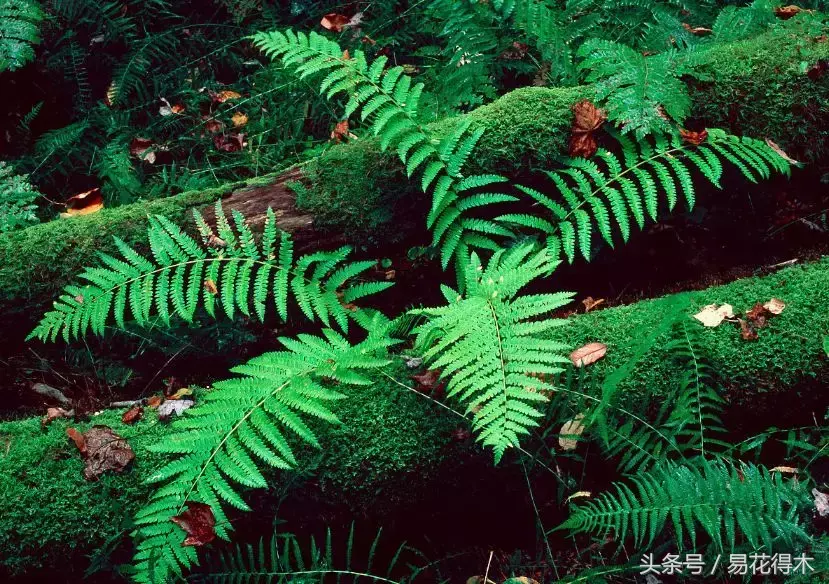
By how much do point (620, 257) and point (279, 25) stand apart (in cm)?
325

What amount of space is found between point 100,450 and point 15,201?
2.34 m

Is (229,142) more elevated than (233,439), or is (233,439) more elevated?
(229,142)

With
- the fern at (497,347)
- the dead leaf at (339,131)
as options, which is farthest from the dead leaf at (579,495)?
the dead leaf at (339,131)

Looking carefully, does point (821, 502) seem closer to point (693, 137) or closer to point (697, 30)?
point (693, 137)

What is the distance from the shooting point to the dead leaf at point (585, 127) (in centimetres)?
332

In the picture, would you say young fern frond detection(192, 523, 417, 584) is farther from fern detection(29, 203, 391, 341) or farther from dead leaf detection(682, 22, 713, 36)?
dead leaf detection(682, 22, 713, 36)

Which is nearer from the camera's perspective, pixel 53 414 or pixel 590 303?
pixel 53 414

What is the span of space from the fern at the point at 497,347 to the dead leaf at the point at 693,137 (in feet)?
3.75

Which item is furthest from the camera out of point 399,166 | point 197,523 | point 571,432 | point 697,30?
point 697,30

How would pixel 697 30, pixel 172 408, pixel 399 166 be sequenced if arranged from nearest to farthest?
1. pixel 172 408
2. pixel 399 166
3. pixel 697 30

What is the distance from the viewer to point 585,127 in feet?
10.9

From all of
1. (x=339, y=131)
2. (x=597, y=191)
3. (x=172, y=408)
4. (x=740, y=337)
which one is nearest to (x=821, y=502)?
(x=740, y=337)

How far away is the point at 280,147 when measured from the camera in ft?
15.0

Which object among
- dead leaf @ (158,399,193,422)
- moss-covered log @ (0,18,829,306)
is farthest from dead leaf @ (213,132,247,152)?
dead leaf @ (158,399,193,422)
